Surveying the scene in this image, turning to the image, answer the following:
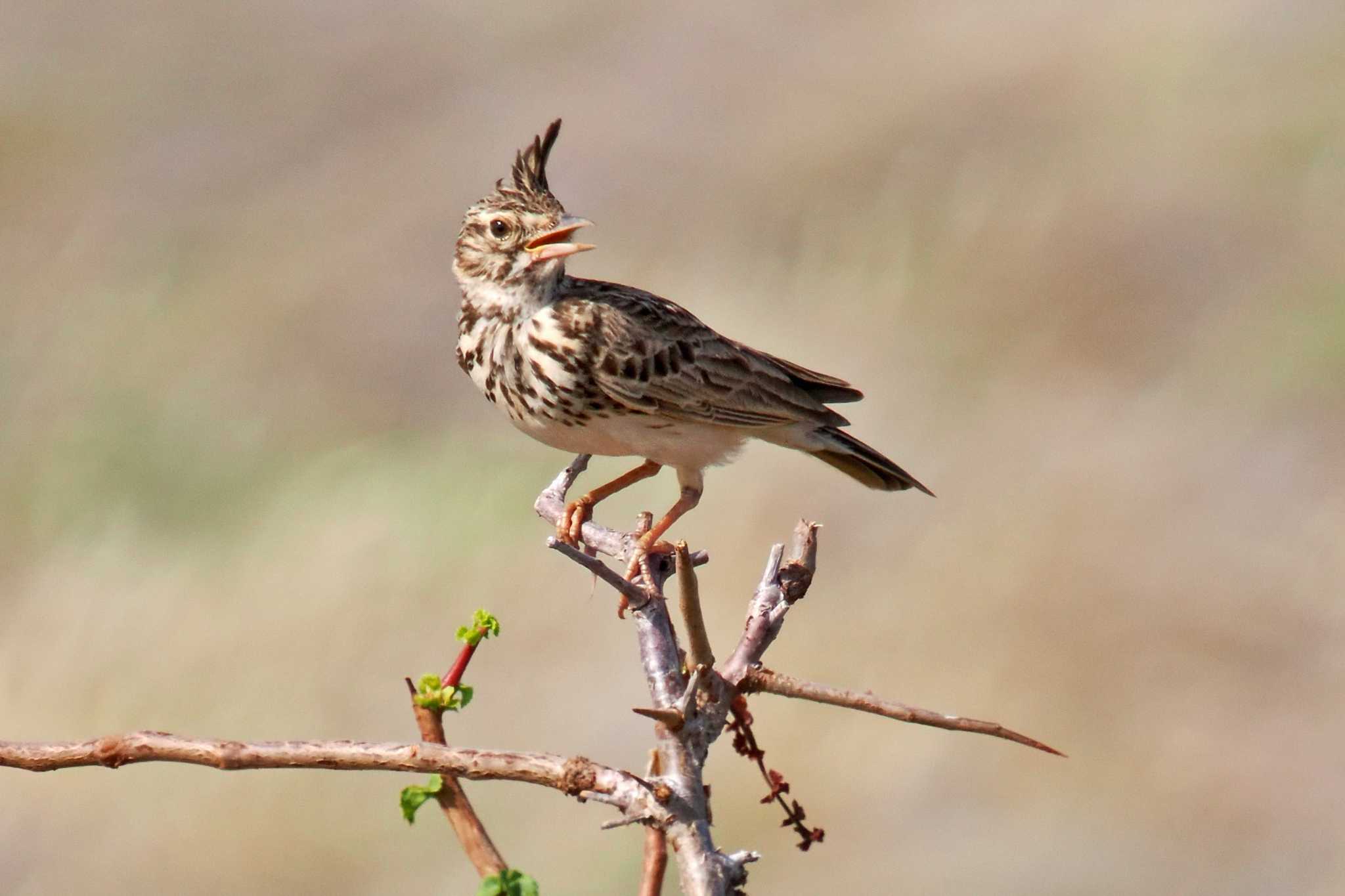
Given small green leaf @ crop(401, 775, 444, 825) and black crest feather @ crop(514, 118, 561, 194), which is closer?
small green leaf @ crop(401, 775, 444, 825)

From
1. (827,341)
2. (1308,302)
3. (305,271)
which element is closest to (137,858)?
(305,271)

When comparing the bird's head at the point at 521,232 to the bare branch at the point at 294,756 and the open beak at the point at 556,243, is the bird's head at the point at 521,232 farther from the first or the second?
the bare branch at the point at 294,756

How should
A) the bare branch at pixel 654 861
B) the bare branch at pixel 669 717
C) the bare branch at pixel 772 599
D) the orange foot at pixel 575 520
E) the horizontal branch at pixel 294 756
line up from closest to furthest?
the horizontal branch at pixel 294 756, the bare branch at pixel 654 861, the bare branch at pixel 669 717, the bare branch at pixel 772 599, the orange foot at pixel 575 520

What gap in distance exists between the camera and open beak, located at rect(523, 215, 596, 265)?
631cm

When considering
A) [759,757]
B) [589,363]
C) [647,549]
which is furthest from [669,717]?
[589,363]

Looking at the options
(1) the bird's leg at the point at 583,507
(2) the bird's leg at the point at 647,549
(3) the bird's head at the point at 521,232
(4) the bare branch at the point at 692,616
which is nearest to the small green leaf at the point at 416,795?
(4) the bare branch at the point at 692,616

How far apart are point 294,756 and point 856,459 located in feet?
16.9

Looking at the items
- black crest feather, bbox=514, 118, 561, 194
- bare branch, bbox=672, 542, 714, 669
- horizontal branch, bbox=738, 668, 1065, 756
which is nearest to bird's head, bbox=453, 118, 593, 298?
black crest feather, bbox=514, 118, 561, 194

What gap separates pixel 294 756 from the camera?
7.61 feet

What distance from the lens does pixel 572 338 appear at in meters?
6.38

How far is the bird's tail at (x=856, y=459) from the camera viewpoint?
7203 mm

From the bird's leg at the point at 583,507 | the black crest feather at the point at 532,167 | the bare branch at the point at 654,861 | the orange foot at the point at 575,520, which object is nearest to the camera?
the bare branch at the point at 654,861

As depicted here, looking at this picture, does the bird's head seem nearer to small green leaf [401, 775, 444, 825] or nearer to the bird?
the bird

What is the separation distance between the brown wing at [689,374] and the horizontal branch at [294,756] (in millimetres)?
3969
